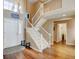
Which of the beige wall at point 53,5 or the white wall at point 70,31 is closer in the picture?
the beige wall at point 53,5

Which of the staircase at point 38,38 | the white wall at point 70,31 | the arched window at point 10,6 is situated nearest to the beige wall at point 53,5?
the staircase at point 38,38

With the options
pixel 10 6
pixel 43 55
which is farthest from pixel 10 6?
pixel 43 55

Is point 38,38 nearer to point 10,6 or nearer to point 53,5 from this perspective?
point 53,5

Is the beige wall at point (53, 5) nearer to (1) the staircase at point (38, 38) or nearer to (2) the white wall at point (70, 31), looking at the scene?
(1) the staircase at point (38, 38)

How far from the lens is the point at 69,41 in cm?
903

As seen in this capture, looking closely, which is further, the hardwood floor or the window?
the window

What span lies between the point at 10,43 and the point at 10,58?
9.19 ft

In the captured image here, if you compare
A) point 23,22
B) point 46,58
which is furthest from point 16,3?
point 46,58

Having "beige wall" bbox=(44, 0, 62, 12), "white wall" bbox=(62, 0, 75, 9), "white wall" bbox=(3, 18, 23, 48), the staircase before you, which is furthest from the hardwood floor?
"beige wall" bbox=(44, 0, 62, 12)

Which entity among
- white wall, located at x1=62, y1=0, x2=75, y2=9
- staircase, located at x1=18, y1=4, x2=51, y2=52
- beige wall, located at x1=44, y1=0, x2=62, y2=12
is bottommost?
staircase, located at x1=18, y1=4, x2=51, y2=52

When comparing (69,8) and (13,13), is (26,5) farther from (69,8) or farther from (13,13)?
(69,8)

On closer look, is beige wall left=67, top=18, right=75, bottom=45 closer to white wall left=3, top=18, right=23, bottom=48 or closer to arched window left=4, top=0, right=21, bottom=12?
white wall left=3, top=18, right=23, bottom=48

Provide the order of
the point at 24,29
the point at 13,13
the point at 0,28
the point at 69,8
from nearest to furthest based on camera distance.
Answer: the point at 0,28, the point at 69,8, the point at 13,13, the point at 24,29
